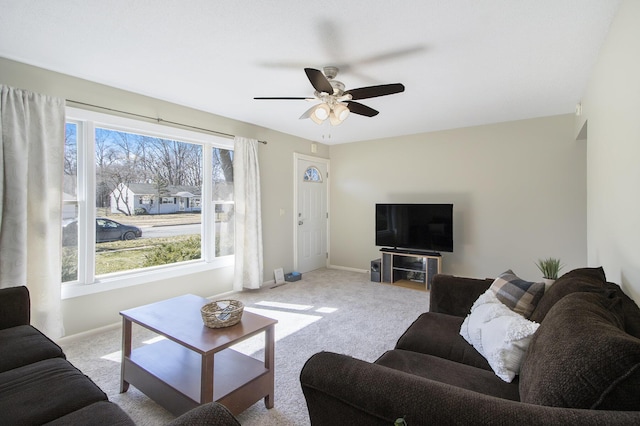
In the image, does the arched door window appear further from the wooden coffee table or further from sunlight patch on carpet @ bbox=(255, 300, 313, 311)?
the wooden coffee table

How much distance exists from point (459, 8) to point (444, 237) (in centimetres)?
316

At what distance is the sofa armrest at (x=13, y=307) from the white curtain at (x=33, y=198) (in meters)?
0.72

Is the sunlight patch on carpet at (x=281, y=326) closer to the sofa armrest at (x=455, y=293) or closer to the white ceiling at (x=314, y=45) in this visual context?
the sofa armrest at (x=455, y=293)

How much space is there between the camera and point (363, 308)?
141 inches

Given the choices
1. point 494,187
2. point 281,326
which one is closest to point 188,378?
point 281,326

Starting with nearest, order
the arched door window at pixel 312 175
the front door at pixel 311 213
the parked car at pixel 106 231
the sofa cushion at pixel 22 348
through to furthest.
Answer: the sofa cushion at pixel 22 348
the parked car at pixel 106 231
the front door at pixel 311 213
the arched door window at pixel 312 175

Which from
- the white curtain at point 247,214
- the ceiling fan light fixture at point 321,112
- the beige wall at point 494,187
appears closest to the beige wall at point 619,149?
the beige wall at point 494,187

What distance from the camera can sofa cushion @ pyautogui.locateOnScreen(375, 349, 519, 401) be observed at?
125 cm

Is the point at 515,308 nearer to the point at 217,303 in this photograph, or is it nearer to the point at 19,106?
the point at 217,303

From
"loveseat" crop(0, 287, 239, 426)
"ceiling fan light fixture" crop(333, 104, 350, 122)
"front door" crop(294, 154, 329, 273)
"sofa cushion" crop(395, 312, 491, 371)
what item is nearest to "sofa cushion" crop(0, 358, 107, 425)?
"loveseat" crop(0, 287, 239, 426)

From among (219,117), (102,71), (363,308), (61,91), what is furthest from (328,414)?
(219,117)

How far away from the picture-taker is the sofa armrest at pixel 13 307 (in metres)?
1.79

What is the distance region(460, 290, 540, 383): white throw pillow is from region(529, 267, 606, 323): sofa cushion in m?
0.14

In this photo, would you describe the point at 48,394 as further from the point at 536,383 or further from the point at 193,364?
the point at 536,383
